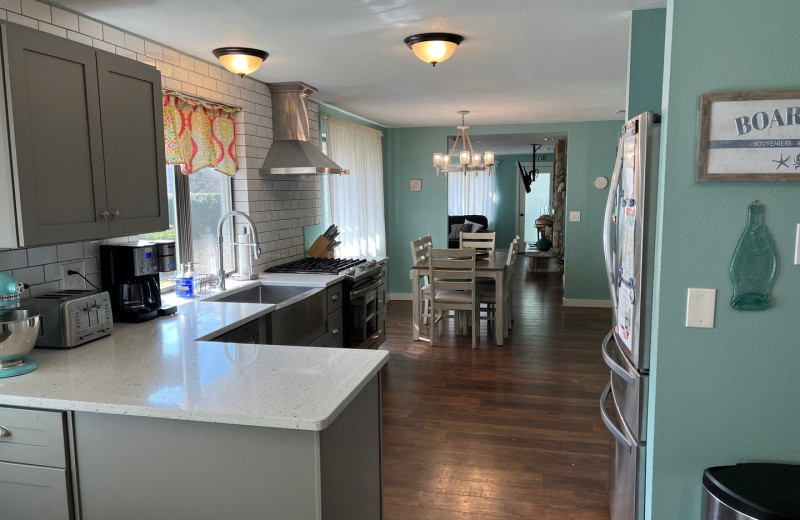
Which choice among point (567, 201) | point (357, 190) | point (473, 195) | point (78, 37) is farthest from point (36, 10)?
point (473, 195)

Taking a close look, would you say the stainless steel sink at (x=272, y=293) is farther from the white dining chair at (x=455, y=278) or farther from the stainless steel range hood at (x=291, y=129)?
the white dining chair at (x=455, y=278)

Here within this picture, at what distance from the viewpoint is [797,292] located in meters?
1.67

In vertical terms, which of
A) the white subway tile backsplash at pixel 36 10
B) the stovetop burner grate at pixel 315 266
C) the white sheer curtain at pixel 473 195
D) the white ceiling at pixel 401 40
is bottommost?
the stovetop burner grate at pixel 315 266

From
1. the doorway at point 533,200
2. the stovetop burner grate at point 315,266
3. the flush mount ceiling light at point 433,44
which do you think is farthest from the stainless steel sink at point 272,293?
the doorway at point 533,200

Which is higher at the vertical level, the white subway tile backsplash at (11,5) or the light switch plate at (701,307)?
the white subway tile backsplash at (11,5)

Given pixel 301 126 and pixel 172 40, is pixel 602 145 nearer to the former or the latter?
pixel 301 126

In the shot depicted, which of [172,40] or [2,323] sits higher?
[172,40]

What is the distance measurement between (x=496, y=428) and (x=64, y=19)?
3207 millimetres

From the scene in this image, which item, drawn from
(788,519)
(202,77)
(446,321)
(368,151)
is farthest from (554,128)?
(788,519)

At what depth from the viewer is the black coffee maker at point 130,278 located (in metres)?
2.75

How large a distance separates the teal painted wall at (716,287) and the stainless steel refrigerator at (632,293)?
0.22 metres

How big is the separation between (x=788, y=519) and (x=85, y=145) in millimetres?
2639

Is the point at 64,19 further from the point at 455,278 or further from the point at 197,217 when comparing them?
the point at 455,278

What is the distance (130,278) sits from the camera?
2.77 meters
